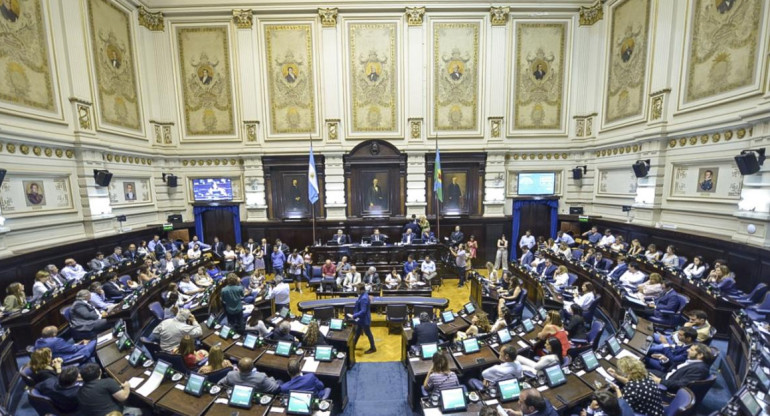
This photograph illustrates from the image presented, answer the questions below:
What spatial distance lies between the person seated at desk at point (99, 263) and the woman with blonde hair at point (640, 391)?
13.7 m

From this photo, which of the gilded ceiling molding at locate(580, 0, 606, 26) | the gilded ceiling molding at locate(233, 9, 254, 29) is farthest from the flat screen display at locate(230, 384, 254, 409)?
the gilded ceiling molding at locate(580, 0, 606, 26)

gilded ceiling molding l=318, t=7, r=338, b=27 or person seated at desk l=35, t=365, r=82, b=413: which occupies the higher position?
gilded ceiling molding l=318, t=7, r=338, b=27

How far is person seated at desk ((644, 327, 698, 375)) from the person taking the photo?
4.79 metres

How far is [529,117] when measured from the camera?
1469 cm

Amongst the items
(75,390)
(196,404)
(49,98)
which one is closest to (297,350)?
(196,404)

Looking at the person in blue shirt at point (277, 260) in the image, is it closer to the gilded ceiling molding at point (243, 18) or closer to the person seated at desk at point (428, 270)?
the person seated at desk at point (428, 270)

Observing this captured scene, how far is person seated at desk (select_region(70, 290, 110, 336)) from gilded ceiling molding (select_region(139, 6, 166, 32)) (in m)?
13.4

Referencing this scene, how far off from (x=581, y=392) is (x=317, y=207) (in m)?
12.5

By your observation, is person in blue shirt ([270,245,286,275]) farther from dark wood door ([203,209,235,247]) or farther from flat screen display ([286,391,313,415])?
flat screen display ([286,391,313,415])

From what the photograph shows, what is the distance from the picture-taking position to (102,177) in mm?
11133

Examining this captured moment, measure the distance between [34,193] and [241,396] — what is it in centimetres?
1111

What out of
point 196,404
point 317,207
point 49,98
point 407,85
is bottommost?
point 196,404

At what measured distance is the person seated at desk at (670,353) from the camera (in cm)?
479

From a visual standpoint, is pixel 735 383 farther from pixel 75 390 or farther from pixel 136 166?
pixel 136 166
